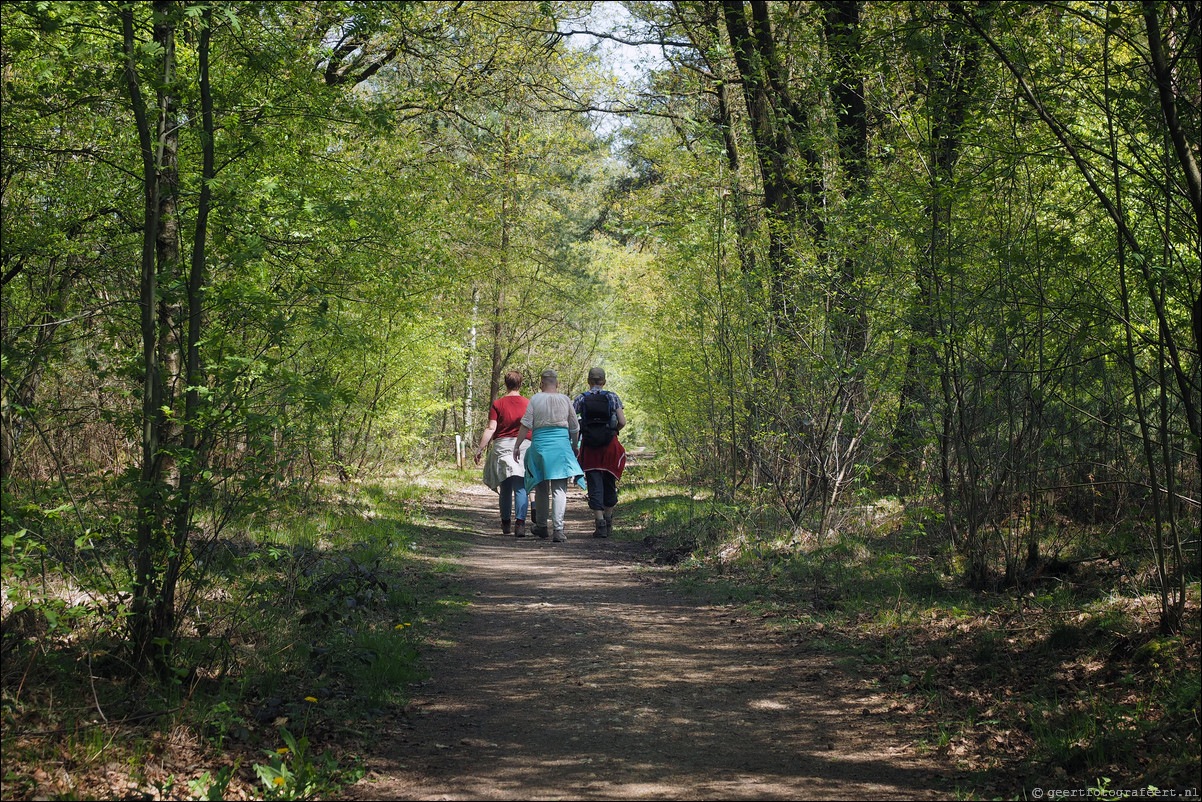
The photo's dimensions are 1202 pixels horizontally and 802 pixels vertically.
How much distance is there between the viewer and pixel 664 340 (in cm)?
1764

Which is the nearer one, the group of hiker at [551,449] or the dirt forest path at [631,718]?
the dirt forest path at [631,718]

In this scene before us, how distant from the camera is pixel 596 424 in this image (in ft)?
38.5

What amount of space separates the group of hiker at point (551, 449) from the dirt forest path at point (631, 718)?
345 cm

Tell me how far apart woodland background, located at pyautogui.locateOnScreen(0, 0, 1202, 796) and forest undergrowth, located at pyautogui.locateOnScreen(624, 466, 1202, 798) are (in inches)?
3.5

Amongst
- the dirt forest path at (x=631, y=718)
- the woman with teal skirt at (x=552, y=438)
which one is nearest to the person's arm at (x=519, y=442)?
the woman with teal skirt at (x=552, y=438)

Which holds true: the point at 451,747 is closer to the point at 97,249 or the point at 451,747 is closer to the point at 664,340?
the point at 97,249

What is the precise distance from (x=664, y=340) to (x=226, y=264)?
13002 mm

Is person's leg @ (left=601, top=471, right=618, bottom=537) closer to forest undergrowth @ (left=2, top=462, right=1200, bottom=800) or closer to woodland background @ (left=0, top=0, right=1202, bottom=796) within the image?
woodland background @ (left=0, top=0, right=1202, bottom=796)

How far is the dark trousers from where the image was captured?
11945 mm

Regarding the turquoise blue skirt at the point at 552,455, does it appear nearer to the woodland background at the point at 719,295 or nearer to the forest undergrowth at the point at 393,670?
the woodland background at the point at 719,295

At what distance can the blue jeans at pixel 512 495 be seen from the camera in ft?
38.3

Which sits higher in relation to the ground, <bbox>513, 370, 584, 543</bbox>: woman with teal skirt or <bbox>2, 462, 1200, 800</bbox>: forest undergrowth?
<bbox>513, 370, 584, 543</bbox>: woman with teal skirt

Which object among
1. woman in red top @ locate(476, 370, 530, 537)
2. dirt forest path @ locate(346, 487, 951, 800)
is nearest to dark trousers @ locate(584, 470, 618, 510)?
woman in red top @ locate(476, 370, 530, 537)

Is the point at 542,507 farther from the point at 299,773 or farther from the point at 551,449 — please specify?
the point at 299,773
